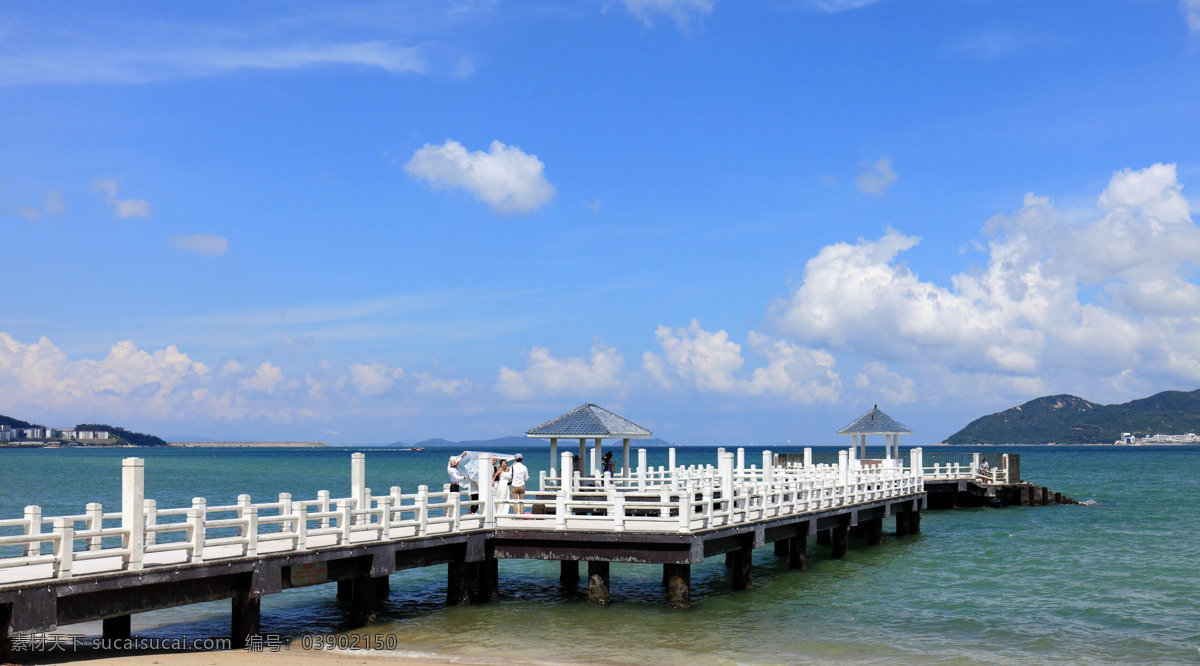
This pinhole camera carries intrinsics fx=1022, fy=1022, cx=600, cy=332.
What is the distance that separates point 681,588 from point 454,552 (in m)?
4.78

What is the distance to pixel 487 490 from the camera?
848 inches

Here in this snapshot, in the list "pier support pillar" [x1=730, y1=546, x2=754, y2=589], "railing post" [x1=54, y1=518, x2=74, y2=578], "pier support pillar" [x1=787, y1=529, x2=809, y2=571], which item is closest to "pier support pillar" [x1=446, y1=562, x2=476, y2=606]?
"pier support pillar" [x1=730, y1=546, x2=754, y2=589]

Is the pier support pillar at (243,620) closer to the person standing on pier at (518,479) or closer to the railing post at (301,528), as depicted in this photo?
the railing post at (301,528)

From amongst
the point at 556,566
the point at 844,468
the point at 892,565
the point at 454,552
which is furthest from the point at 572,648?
the point at 844,468

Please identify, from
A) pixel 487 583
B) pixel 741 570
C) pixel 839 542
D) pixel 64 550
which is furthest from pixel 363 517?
pixel 839 542

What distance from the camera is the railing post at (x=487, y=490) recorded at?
2146 cm

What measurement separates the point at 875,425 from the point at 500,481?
27316 mm

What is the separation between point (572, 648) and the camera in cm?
1827

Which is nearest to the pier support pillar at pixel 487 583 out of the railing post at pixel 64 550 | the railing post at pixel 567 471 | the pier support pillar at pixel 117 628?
the railing post at pixel 567 471

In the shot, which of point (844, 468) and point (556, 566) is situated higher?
point (844, 468)

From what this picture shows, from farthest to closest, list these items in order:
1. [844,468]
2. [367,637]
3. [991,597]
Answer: [844,468]
[991,597]
[367,637]

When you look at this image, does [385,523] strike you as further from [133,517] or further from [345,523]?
[133,517]

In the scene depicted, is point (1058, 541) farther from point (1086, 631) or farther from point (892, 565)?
point (1086, 631)

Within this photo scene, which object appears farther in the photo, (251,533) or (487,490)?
(487,490)
